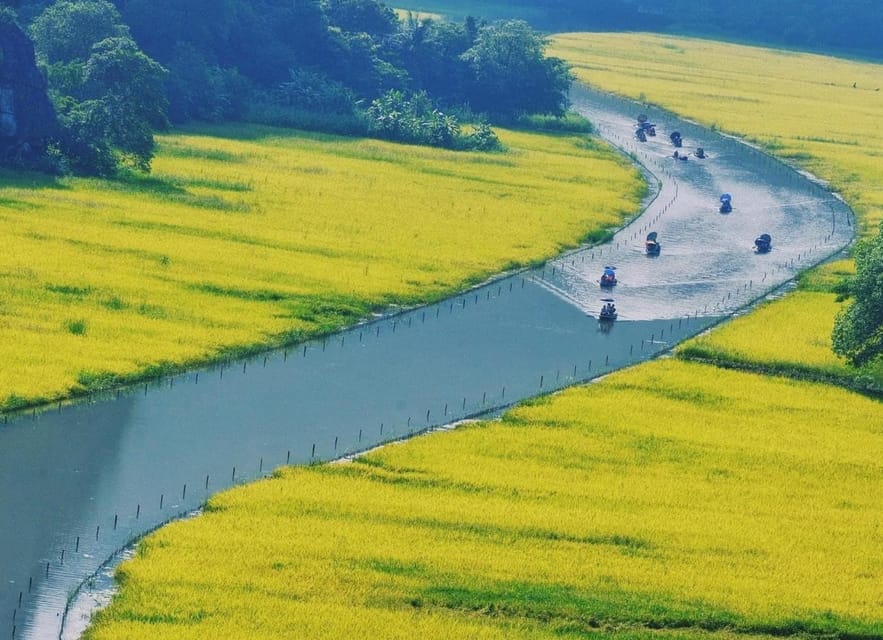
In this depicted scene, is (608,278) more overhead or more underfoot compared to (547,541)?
more overhead

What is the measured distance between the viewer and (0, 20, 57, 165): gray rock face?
269 feet

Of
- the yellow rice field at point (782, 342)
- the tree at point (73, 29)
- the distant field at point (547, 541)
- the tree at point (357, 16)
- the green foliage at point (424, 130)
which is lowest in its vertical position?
the distant field at point (547, 541)

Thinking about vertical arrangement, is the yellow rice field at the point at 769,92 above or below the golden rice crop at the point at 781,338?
above

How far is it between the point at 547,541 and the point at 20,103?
51.8 metres

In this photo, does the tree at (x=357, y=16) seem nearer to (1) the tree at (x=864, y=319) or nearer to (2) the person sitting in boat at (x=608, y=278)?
(2) the person sitting in boat at (x=608, y=278)

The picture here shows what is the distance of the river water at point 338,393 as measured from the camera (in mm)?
40219

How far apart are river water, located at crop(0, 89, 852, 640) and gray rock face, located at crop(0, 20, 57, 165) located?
1092 inches

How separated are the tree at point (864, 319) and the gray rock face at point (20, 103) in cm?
4504

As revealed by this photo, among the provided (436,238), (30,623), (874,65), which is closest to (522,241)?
(436,238)

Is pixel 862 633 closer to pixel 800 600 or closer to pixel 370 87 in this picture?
pixel 800 600

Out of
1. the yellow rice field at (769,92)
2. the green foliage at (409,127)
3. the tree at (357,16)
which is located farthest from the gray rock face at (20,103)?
the tree at (357,16)

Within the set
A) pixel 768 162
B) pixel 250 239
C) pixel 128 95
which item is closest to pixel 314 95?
pixel 128 95

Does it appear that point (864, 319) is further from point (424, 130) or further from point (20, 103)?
point (424, 130)

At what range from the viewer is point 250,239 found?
73875 mm
